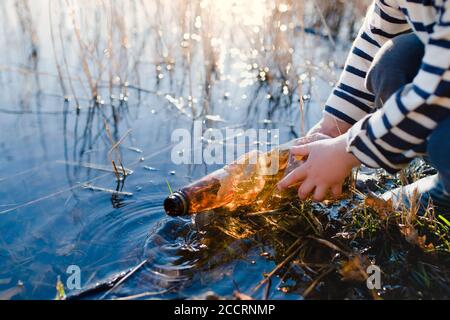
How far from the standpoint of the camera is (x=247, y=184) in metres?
2.01

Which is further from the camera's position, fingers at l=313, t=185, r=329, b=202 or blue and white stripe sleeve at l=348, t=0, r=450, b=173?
fingers at l=313, t=185, r=329, b=202

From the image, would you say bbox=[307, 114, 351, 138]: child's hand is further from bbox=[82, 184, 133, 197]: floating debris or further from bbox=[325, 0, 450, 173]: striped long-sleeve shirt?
bbox=[82, 184, 133, 197]: floating debris

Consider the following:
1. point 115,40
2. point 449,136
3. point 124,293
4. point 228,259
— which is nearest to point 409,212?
point 449,136

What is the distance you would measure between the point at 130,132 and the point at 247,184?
1028 millimetres

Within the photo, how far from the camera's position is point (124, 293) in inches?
61.3

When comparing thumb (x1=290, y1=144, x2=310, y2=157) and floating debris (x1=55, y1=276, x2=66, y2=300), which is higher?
thumb (x1=290, y1=144, x2=310, y2=157)

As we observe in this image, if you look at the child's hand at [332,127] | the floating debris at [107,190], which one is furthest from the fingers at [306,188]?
the floating debris at [107,190]

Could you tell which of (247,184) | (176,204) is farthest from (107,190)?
(247,184)

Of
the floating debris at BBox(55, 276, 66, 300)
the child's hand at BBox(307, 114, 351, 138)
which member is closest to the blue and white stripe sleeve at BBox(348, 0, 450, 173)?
the child's hand at BBox(307, 114, 351, 138)

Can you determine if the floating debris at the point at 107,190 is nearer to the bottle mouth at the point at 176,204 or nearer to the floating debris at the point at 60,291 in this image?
the bottle mouth at the point at 176,204

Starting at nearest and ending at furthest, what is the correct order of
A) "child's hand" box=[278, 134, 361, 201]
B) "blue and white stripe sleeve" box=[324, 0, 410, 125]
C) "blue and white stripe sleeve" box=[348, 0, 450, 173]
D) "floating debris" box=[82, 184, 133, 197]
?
"blue and white stripe sleeve" box=[348, 0, 450, 173] → "child's hand" box=[278, 134, 361, 201] → "blue and white stripe sleeve" box=[324, 0, 410, 125] → "floating debris" box=[82, 184, 133, 197]

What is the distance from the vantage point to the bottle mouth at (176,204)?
1783 millimetres

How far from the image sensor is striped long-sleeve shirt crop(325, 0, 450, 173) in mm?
1354

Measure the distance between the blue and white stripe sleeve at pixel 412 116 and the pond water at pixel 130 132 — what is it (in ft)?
1.64
